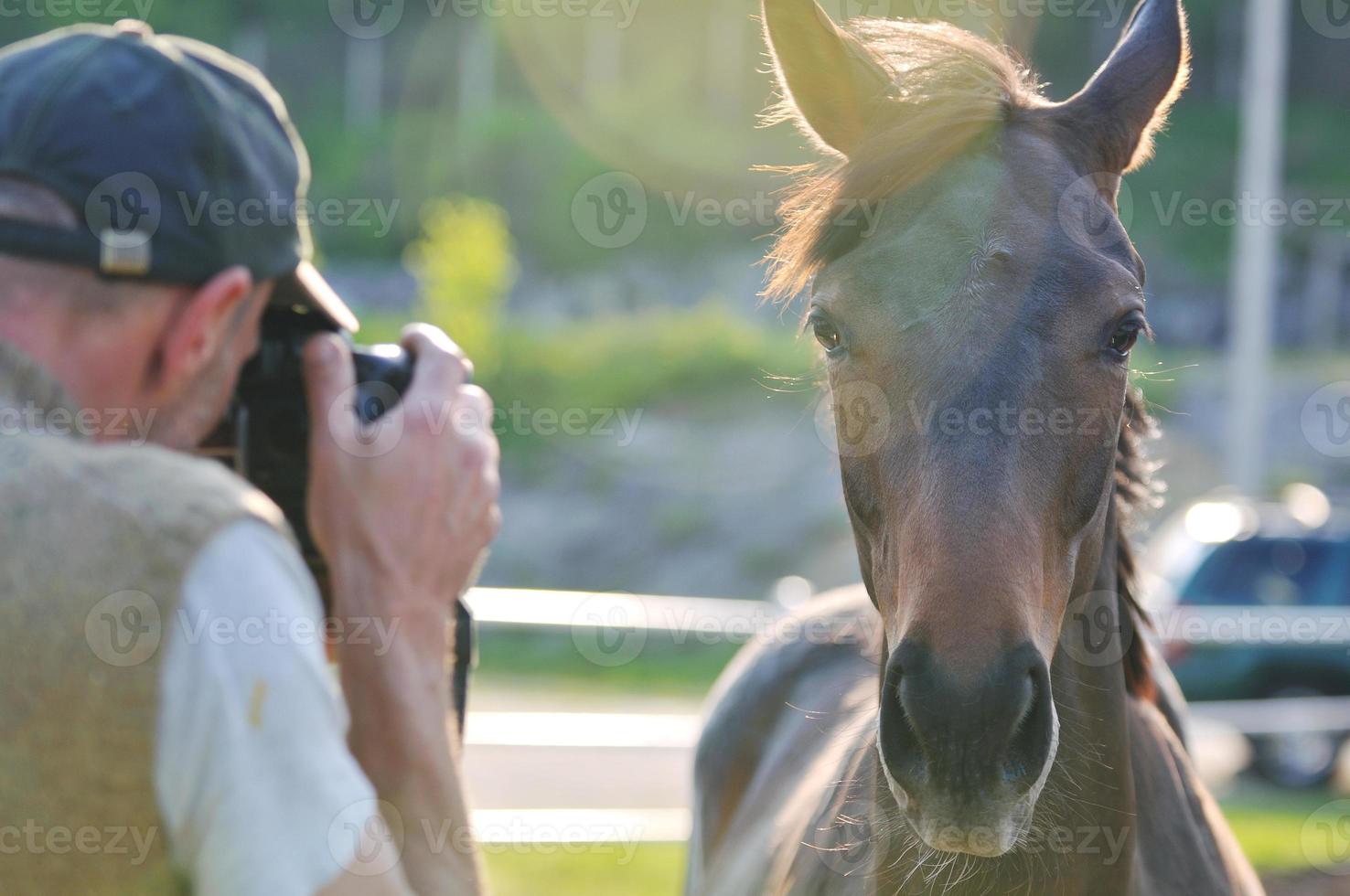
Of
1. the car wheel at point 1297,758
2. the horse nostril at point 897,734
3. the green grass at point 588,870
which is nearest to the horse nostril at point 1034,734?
the horse nostril at point 897,734

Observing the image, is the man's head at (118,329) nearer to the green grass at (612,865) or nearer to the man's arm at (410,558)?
the man's arm at (410,558)

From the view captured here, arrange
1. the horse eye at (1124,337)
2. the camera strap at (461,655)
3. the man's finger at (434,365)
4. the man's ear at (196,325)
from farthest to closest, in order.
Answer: the horse eye at (1124,337) → the camera strap at (461,655) → the man's finger at (434,365) → the man's ear at (196,325)

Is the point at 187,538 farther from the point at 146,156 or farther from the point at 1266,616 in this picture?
the point at 1266,616

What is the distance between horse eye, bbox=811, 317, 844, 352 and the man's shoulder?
142 centimetres

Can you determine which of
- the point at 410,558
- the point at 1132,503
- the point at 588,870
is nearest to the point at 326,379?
the point at 410,558

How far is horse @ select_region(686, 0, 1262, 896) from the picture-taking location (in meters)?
2.00

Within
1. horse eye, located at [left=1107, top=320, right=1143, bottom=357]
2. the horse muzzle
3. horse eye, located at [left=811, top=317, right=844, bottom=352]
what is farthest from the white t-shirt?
horse eye, located at [left=1107, top=320, right=1143, bottom=357]

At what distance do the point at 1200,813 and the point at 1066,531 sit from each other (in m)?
0.96

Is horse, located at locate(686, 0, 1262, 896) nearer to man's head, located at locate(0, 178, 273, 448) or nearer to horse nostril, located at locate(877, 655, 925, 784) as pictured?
horse nostril, located at locate(877, 655, 925, 784)

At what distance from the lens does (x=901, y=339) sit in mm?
2314

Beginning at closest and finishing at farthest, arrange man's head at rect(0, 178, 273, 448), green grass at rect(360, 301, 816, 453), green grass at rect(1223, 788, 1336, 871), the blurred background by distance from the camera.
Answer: man's head at rect(0, 178, 273, 448) < green grass at rect(1223, 788, 1336, 871) < the blurred background < green grass at rect(360, 301, 816, 453)

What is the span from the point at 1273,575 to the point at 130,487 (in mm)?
12753

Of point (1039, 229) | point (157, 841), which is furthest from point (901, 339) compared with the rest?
point (157, 841)

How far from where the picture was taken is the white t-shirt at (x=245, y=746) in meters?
1.22
